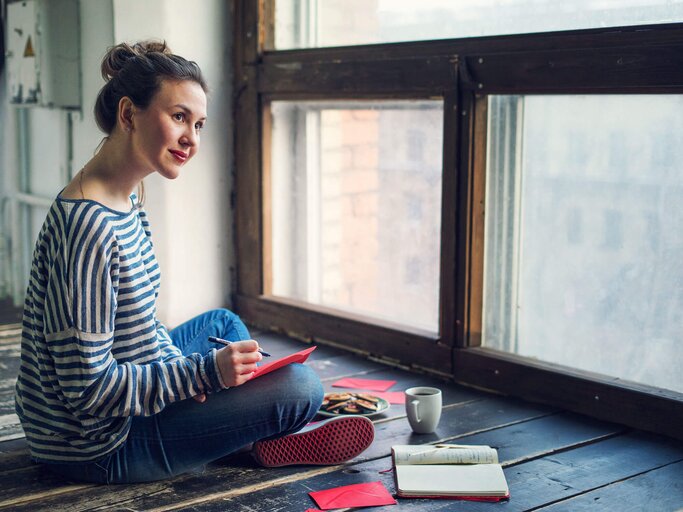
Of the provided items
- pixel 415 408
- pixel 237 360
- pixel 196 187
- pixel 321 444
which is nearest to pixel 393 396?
pixel 415 408

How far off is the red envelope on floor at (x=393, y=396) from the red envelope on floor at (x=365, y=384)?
39 mm

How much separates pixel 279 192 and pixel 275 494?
1792 millimetres

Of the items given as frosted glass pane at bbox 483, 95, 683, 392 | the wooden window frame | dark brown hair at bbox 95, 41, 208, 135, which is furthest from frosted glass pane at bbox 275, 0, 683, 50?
dark brown hair at bbox 95, 41, 208, 135

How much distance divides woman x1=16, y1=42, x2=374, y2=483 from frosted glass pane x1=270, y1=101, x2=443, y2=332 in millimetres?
1045

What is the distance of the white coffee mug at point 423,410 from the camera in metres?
2.40

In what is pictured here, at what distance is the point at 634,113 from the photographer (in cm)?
244

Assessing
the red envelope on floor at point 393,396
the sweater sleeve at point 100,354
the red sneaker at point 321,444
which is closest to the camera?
the sweater sleeve at point 100,354

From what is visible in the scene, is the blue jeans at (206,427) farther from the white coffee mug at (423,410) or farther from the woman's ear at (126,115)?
the woman's ear at (126,115)

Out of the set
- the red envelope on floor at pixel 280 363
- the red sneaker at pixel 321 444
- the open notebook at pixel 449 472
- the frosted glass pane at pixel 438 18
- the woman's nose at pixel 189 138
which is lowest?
the open notebook at pixel 449 472

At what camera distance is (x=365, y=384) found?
9.50 ft

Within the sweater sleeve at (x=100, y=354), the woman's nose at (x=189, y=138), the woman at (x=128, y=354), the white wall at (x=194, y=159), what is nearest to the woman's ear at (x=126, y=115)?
the woman at (x=128, y=354)

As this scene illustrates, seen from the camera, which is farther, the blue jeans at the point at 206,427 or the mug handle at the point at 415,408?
the mug handle at the point at 415,408

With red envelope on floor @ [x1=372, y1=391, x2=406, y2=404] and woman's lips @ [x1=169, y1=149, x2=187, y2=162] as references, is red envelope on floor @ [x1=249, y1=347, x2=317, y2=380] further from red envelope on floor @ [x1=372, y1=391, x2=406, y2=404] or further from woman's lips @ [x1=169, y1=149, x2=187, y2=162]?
red envelope on floor @ [x1=372, y1=391, x2=406, y2=404]

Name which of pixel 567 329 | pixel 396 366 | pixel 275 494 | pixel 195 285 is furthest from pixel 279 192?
pixel 275 494
